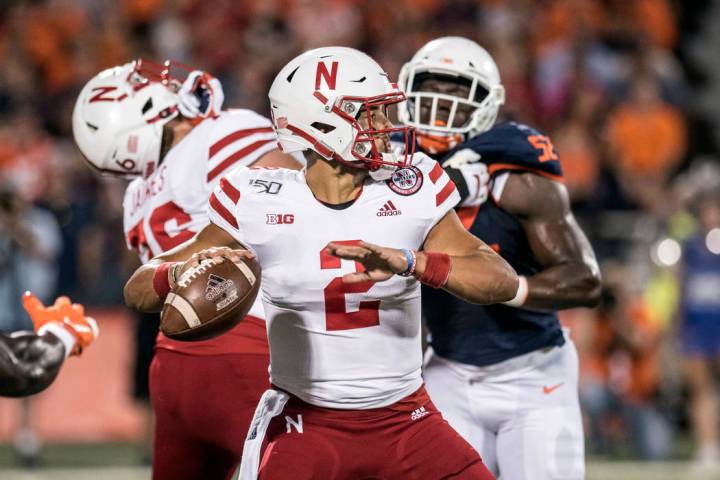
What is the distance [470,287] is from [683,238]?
6306mm

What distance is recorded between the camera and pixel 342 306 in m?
3.48

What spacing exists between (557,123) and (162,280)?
779cm

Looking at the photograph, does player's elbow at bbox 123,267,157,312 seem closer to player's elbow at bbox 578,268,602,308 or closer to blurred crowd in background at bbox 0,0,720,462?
player's elbow at bbox 578,268,602,308

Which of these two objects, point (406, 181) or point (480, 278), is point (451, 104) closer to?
point (406, 181)

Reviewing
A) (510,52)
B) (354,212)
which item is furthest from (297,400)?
(510,52)

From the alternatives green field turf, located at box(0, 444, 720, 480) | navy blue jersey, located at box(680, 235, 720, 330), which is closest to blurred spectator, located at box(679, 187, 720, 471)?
navy blue jersey, located at box(680, 235, 720, 330)

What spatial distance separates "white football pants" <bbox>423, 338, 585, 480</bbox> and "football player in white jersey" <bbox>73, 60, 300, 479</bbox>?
762mm

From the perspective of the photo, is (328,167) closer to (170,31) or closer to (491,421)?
(491,421)

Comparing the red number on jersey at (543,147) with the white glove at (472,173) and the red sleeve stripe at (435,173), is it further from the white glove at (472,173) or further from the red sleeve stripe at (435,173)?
the red sleeve stripe at (435,173)

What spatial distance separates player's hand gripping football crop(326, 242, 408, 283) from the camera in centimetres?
311

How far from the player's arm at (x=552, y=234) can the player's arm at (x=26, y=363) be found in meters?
1.62

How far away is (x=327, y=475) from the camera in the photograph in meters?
3.45

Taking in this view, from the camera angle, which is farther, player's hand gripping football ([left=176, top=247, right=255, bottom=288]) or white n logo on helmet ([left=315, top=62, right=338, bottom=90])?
white n logo on helmet ([left=315, top=62, right=338, bottom=90])

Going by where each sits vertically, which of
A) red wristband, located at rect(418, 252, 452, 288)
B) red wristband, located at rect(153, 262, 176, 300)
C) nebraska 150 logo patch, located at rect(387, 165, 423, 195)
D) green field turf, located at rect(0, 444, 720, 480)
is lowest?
green field turf, located at rect(0, 444, 720, 480)
